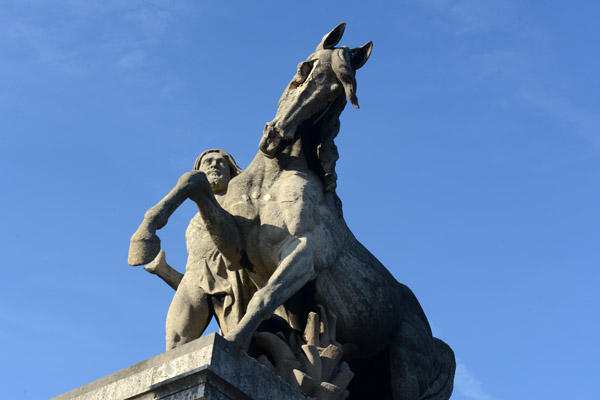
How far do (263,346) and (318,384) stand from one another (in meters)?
0.63

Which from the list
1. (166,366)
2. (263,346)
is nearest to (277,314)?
(263,346)

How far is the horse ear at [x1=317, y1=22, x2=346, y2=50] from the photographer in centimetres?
1132

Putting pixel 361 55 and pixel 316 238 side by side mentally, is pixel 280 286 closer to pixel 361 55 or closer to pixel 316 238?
pixel 316 238

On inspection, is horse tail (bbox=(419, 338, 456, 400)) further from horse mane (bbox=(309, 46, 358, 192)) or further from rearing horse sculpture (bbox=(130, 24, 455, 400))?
horse mane (bbox=(309, 46, 358, 192))

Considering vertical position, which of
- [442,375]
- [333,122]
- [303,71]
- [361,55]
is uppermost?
[361,55]

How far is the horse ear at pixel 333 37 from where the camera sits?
37.1 feet

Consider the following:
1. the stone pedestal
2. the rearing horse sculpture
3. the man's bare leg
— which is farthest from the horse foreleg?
the man's bare leg

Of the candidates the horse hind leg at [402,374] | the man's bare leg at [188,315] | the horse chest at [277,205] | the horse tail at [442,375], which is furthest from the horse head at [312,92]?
the horse tail at [442,375]

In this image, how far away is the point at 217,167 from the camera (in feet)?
36.8

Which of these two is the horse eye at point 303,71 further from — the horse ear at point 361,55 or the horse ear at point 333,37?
the horse ear at point 361,55

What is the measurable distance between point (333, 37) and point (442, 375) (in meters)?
3.92

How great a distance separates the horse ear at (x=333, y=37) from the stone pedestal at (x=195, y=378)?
4038 mm

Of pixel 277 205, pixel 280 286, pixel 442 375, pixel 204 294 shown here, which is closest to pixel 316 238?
pixel 277 205

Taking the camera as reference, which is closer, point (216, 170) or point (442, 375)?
point (216, 170)
